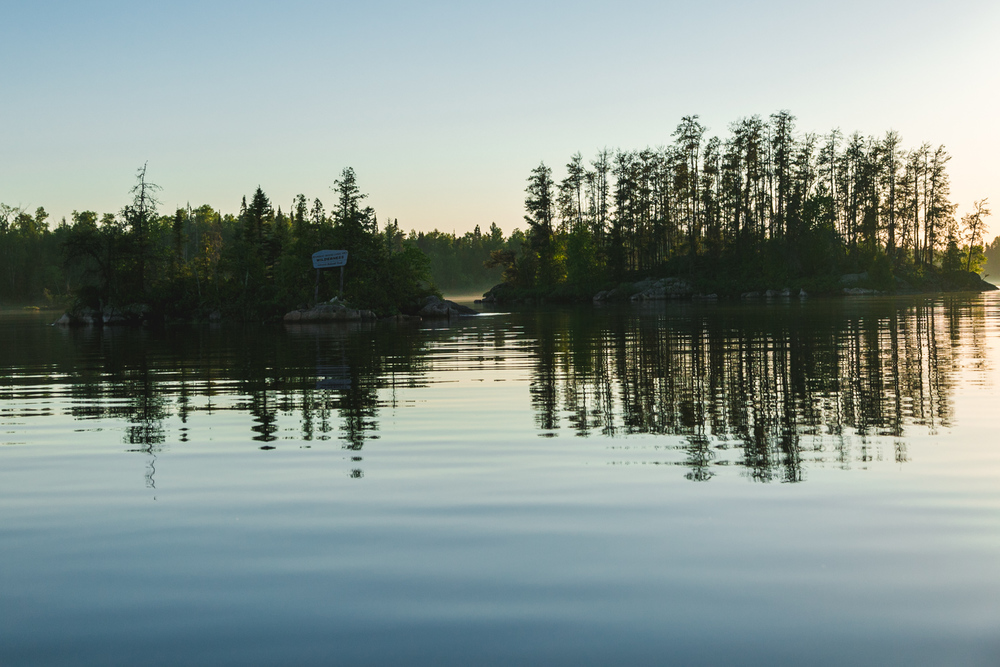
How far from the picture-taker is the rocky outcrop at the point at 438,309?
62.8 metres

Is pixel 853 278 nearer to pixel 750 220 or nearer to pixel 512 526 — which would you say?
pixel 750 220

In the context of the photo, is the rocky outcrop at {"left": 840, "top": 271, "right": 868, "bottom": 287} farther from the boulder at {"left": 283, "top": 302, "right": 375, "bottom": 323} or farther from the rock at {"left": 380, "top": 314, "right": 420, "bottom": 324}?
the boulder at {"left": 283, "top": 302, "right": 375, "bottom": 323}

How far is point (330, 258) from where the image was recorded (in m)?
65.7

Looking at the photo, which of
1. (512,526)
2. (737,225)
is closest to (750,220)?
(737,225)

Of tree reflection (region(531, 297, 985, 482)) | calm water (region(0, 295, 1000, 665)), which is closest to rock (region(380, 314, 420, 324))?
tree reflection (region(531, 297, 985, 482))

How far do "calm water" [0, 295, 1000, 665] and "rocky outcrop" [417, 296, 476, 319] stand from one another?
46260mm

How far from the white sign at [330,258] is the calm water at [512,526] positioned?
49.6 metres

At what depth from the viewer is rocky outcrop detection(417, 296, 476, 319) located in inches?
2470

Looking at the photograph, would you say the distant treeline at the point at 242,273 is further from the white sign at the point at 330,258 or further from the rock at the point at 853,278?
the rock at the point at 853,278

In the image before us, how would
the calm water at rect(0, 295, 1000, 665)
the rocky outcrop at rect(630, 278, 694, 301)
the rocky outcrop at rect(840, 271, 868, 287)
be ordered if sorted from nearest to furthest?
the calm water at rect(0, 295, 1000, 665) < the rocky outcrop at rect(630, 278, 694, 301) < the rocky outcrop at rect(840, 271, 868, 287)

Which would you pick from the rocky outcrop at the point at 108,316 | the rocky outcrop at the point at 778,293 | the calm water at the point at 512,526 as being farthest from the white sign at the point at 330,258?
the calm water at the point at 512,526

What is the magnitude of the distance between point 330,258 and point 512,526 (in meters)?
60.6

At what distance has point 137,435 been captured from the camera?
12.2 m

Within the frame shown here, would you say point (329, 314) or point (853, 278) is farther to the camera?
point (853, 278)
